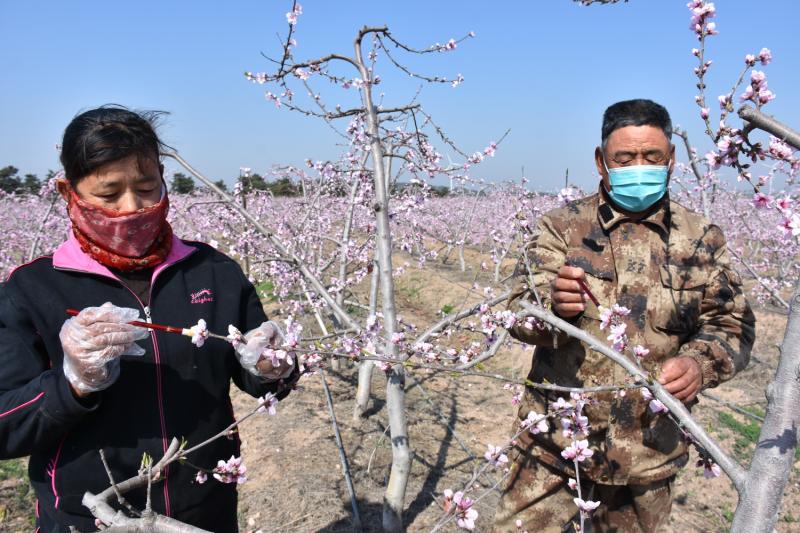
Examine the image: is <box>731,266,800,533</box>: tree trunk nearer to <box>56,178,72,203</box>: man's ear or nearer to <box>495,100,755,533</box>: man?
<box>495,100,755,533</box>: man

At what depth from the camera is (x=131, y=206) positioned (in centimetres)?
159

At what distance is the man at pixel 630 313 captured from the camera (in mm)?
1985

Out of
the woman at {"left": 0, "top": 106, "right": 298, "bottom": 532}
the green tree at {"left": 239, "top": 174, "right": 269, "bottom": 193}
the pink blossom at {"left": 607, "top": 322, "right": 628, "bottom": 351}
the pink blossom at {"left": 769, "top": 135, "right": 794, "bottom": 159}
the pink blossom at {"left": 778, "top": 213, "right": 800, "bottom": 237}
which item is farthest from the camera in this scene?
the green tree at {"left": 239, "top": 174, "right": 269, "bottom": 193}

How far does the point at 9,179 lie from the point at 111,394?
19639 mm

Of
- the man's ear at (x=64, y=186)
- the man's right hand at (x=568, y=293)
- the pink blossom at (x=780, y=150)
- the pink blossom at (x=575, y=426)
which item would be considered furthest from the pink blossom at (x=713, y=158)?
the man's ear at (x=64, y=186)

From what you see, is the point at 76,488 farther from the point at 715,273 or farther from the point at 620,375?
the point at 715,273

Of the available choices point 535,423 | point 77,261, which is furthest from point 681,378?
point 77,261

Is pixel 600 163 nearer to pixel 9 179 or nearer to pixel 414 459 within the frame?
pixel 414 459

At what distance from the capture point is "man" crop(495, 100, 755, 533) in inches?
78.2

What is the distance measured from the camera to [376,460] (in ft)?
14.3

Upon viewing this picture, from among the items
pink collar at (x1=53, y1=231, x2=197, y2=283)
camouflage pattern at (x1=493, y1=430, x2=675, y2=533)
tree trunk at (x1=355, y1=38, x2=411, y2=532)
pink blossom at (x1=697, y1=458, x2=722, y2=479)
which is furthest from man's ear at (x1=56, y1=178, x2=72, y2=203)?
pink blossom at (x1=697, y1=458, x2=722, y2=479)

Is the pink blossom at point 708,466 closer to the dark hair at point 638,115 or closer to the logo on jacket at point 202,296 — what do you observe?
the dark hair at point 638,115

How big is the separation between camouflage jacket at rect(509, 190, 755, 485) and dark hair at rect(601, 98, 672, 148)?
0.33 meters

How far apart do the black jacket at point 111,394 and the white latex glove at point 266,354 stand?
0.38ft
